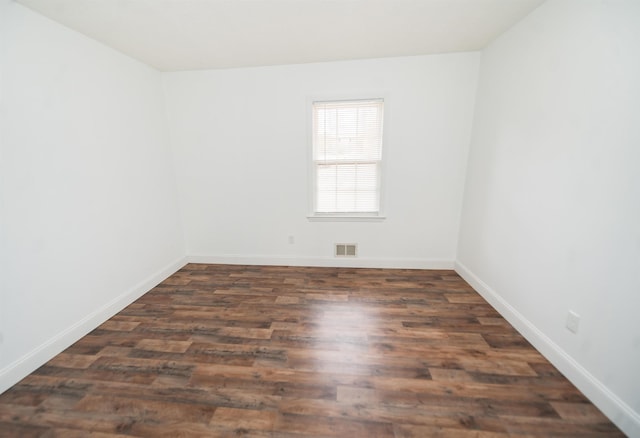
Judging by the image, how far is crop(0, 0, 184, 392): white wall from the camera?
164 cm

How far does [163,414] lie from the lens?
143 cm

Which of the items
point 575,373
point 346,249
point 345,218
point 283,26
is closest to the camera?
point 575,373

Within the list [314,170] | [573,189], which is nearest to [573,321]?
[573,189]

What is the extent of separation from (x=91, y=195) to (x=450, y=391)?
3170 mm

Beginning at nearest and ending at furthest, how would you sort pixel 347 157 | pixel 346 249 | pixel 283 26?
1. pixel 283 26
2. pixel 347 157
3. pixel 346 249

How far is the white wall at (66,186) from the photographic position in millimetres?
1645

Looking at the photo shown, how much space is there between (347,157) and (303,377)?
2371mm

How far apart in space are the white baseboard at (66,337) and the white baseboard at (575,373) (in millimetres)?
3619

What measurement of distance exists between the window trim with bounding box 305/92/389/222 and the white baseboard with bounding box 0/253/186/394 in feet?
6.89

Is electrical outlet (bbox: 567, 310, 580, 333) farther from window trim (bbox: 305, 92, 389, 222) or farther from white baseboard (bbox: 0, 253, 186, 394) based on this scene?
white baseboard (bbox: 0, 253, 186, 394)

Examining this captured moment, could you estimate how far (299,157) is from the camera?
3135mm

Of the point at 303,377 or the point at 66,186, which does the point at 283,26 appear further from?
the point at 303,377

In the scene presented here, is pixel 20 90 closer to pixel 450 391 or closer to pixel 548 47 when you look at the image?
pixel 450 391

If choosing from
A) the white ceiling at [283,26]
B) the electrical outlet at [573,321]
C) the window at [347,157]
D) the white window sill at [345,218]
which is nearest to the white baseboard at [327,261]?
the white window sill at [345,218]
